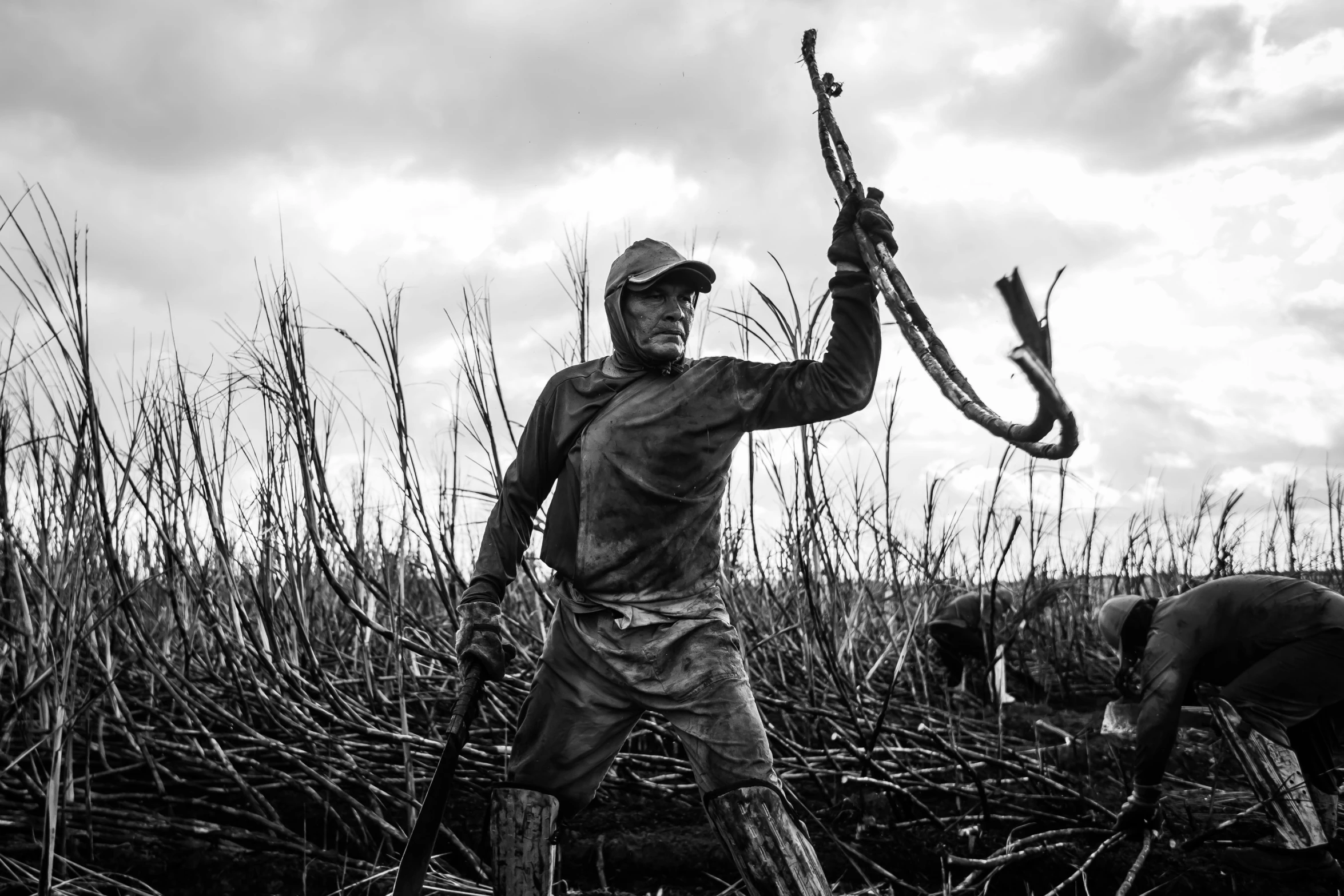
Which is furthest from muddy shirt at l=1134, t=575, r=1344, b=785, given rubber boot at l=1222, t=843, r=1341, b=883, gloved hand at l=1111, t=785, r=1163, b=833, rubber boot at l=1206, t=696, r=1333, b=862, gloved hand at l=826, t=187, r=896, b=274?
gloved hand at l=826, t=187, r=896, b=274

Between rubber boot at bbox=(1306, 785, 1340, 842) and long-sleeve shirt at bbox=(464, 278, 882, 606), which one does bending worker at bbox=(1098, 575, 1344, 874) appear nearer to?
rubber boot at bbox=(1306, 785, 1340, 842)

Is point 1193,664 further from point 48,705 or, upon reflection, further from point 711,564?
point 48,705

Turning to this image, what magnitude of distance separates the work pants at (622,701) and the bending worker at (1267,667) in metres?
2.26

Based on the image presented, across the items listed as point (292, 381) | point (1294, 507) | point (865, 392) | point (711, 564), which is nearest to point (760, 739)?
point (711, 564)

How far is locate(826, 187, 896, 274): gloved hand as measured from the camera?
2.11m

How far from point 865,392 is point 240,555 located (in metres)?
2.60

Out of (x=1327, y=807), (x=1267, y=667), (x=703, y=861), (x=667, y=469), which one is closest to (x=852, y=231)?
(x=667, y=469)

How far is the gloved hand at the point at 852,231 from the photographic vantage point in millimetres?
2107

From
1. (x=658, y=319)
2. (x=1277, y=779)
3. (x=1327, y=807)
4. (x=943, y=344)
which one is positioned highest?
(x=658, y=319)

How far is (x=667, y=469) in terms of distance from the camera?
2275mm

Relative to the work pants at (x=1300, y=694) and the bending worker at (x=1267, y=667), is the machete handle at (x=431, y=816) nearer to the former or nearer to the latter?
the bending worker at (x=1267, y=667)

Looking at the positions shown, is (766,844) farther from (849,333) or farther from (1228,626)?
(1228,626)

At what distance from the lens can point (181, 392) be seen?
11.6ft

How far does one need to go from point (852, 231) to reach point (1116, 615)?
3.07 meters
